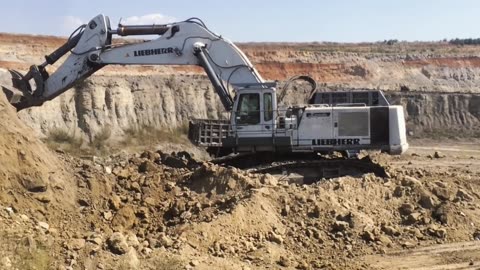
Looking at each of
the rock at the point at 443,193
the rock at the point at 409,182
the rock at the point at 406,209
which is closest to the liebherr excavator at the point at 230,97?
the rock at the point at 409,182

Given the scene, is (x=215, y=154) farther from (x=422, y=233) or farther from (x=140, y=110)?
(x=140, y=110)

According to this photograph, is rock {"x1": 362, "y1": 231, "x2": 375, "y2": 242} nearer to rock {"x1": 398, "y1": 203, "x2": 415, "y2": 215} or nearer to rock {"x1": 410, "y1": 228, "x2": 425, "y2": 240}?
rock {"x1": 410, "y1": 228, "x2": 425, "y2": 240}

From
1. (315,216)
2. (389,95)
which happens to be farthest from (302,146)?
(389,95)

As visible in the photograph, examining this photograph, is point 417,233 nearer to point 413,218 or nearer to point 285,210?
point 413,218

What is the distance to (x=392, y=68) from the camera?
4666cm

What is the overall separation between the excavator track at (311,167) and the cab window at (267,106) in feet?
3.32

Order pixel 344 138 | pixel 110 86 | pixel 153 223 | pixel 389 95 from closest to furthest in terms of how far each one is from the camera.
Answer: pixel 153 223, pixel 344 138, pixel 110 86, pixel 389 95

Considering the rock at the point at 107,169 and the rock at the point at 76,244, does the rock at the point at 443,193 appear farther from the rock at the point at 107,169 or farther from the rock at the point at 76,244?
the rock at the point at 76,244

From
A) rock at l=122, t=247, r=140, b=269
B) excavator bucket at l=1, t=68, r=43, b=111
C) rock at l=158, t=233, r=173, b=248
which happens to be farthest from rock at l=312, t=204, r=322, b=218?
excavator bucket at l=1, t=68, r=43, b=111

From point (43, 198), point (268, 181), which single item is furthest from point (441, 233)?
point (43, 198)

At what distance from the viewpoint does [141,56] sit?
14.3 m

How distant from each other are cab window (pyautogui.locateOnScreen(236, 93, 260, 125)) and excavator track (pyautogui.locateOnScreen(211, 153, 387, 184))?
870 millimetres

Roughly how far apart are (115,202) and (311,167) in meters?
4.91

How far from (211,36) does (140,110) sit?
41.2 ft
